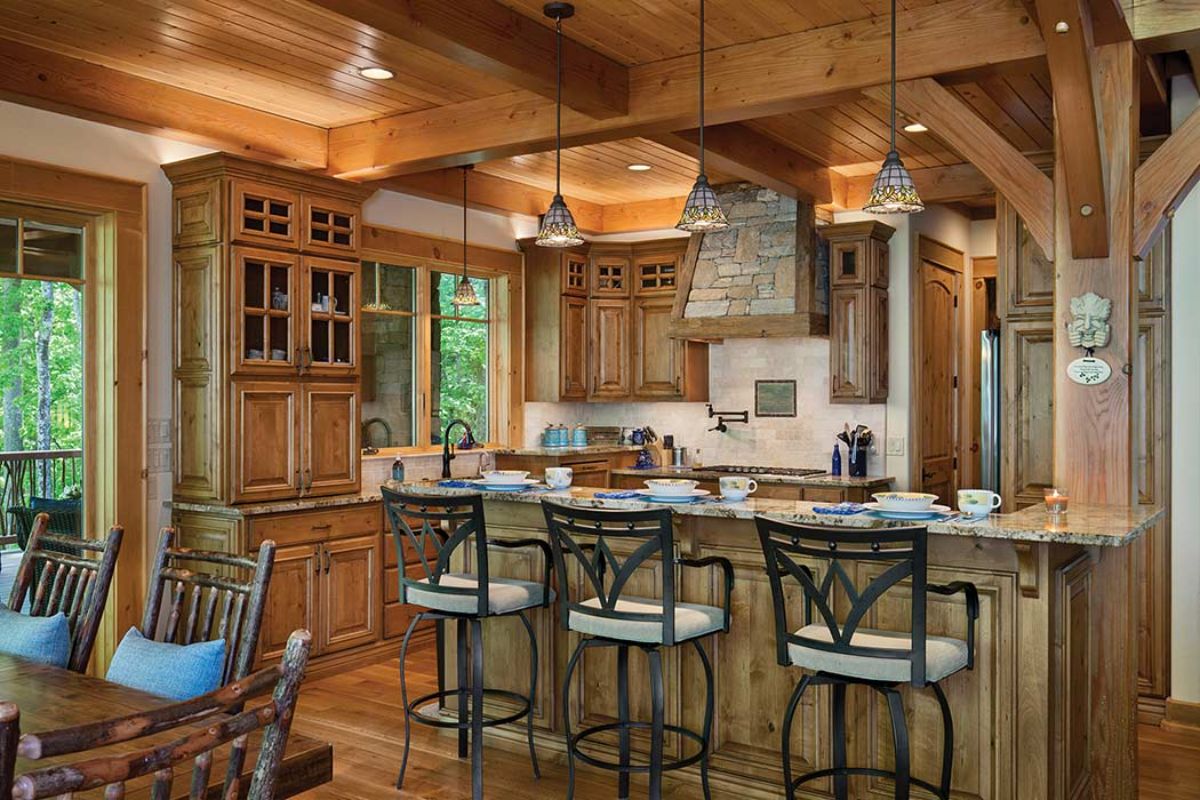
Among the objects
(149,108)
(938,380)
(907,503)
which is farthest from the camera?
(938,380)

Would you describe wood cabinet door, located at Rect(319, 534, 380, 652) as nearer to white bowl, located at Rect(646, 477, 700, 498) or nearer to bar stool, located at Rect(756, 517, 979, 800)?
white bowl, located at Rect(646, 477, 700, 498)

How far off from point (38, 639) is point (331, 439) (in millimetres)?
3004

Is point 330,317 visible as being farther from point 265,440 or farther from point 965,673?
point 965,673

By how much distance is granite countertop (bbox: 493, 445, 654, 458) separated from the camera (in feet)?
23.1

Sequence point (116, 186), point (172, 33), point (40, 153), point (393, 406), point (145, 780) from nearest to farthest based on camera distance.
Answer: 1. point (145, 780)
2. point (172, 33)
3. point (40, 153)
4. point (116, 186)
5. point (393, 406)

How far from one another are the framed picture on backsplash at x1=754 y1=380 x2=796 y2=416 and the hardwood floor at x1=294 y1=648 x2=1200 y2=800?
3.27m

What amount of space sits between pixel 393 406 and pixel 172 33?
9.22 feet

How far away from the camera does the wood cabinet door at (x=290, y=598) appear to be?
517cm

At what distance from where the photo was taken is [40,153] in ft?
15.2

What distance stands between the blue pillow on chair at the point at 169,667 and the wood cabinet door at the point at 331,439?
304 centimetres

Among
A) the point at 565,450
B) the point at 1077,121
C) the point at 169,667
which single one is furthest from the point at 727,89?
the point at 565,450

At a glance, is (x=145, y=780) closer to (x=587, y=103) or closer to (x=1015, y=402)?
(x=587, y=103)

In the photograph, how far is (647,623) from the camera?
11.0 feet

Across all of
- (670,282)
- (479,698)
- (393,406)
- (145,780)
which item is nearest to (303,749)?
(145,780)
